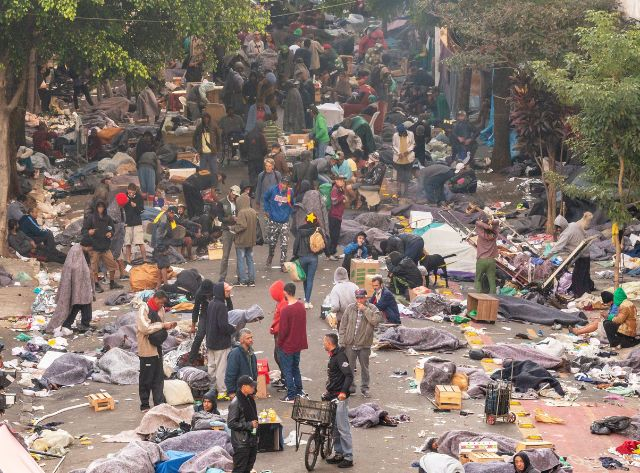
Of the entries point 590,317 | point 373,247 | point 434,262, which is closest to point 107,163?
point 373,247

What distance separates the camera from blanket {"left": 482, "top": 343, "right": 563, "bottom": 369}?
1878 centimetres

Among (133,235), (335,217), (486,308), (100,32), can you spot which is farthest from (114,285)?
(486,308)

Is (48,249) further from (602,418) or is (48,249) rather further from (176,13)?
(602,418)

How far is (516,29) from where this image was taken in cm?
2909

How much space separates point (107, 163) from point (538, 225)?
31.0 feet

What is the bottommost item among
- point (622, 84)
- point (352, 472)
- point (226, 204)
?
point (352, 472)

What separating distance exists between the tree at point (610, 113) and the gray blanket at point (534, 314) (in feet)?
3.17

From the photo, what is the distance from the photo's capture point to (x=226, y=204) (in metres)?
25.1

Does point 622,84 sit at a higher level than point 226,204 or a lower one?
higher

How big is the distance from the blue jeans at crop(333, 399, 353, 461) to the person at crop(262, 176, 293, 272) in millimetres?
8932

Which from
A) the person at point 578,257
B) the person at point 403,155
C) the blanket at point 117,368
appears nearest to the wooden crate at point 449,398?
the blanket at point 117,368

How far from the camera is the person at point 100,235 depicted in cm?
2261

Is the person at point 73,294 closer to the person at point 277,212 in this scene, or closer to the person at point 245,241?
the person at point 245,241

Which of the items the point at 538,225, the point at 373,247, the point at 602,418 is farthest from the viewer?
the point at 538,225
